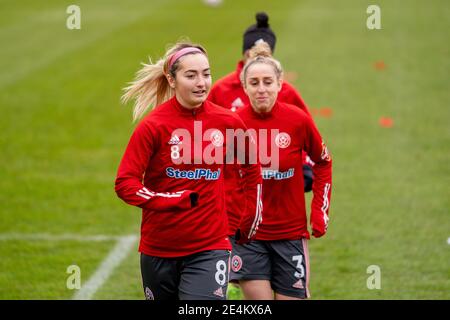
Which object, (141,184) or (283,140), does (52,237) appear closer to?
(283,140)

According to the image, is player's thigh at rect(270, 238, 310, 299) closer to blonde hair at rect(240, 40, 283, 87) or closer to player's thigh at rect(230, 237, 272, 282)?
player's thigh at rect(230, 237, 272, 282)

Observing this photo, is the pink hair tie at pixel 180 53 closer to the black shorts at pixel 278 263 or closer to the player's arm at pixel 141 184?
the player's arm at pixel 141 184

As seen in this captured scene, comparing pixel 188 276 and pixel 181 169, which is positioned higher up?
pixel 181 169

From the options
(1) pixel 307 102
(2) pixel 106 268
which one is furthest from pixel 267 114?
(1) pixel 307 102

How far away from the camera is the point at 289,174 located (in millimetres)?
7004

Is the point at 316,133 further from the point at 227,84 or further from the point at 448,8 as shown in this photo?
the point at 448,8

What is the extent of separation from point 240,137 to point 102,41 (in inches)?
683

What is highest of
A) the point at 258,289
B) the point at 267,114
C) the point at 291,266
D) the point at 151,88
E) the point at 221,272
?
the point at 151,88

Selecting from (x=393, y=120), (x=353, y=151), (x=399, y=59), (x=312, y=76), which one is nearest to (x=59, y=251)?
(x=353, y=151)

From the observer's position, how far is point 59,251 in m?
9.82

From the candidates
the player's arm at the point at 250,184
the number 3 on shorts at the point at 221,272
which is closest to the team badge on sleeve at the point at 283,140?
the player's arm at the point at 250,184

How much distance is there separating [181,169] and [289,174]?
4.00ft

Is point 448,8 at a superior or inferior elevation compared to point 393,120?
superior

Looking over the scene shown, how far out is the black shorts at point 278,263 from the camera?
23.3ft
